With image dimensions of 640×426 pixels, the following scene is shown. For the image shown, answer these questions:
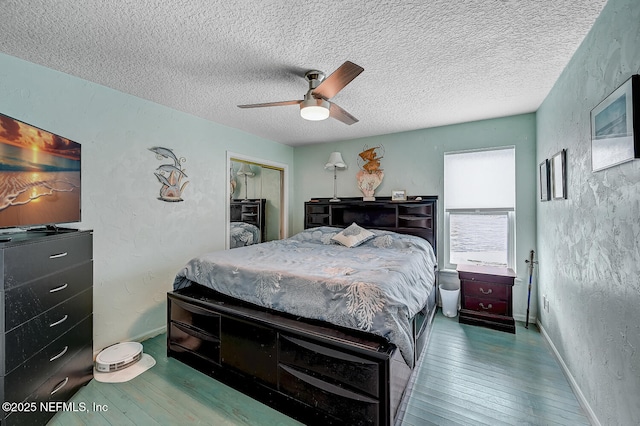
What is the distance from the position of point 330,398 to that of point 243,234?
3.42m

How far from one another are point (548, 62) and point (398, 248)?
2.22 m

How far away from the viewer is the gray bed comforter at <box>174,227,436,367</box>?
1659 mm

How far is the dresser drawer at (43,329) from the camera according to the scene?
147 cm

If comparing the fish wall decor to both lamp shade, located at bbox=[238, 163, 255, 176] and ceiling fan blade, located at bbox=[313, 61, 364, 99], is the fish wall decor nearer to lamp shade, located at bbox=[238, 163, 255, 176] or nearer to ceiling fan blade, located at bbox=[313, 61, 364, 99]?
lamp shade, located at bbox=[238, 163, 255, 176]

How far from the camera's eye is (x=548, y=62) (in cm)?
214

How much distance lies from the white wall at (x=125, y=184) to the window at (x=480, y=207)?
134 inches

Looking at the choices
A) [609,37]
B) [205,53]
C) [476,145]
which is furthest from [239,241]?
[609,37]

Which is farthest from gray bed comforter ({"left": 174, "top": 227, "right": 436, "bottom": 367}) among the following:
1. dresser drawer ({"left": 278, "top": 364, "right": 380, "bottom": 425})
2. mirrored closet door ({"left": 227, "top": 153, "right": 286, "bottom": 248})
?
mirrored closet door ({"left": 227, "top": 153, "right": 286, "bottom": 248})

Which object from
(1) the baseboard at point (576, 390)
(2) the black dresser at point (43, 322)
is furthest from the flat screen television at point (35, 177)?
(1) the baseboard at point (576, 390)

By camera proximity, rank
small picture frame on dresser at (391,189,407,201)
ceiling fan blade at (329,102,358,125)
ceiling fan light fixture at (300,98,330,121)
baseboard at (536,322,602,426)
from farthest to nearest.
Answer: small picture frame on dresser at (391,189,407,201)
ceiling fan blade at (329,102,358,125)
ceiling fan light fixture at (300,98,330,121)
baseboard at (536,322,602,426)

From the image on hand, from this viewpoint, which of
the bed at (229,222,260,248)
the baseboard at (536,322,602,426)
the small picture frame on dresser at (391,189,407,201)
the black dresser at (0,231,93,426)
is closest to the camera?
the black dresser at (0,231,93,426)

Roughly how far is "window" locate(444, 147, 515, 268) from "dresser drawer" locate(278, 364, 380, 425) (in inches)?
108

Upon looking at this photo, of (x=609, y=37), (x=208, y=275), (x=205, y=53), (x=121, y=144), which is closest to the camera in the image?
(x=609, y=37)

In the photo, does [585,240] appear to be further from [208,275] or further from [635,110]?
[208,275]
